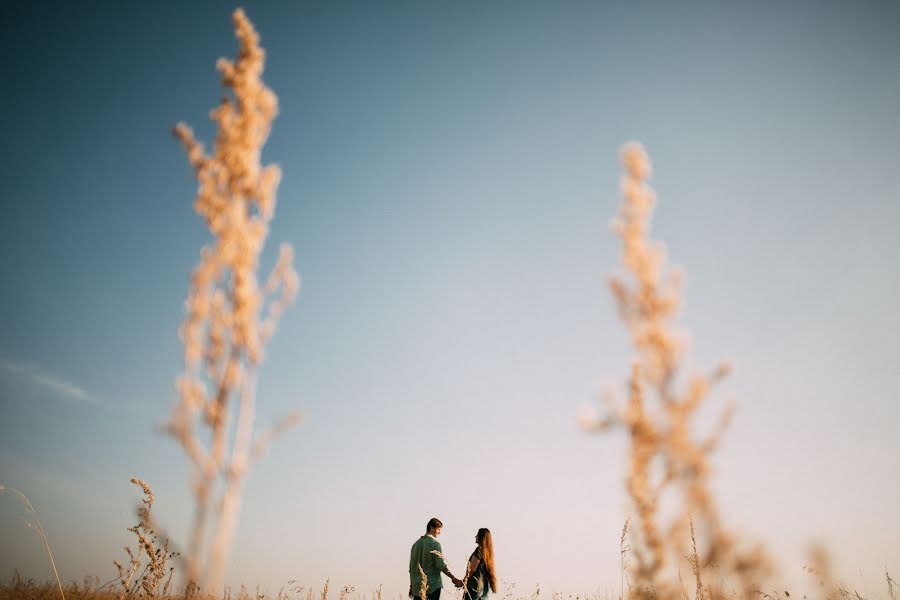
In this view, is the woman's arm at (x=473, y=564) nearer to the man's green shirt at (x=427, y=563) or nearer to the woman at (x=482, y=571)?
the woman at (x=482, y=571)

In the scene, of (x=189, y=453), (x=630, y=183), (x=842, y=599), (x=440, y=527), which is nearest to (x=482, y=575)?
(x=440, y=527)

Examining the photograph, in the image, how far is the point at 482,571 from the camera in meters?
5.75

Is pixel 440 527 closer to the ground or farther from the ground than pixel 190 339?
closer to the ground

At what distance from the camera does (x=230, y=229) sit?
301cm

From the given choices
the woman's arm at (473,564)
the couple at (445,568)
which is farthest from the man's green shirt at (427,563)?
the woman's arm at (473,564)

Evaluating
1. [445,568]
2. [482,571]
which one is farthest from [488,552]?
[445,568]

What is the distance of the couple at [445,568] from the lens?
5.66 meters

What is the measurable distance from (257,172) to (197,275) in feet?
2.89

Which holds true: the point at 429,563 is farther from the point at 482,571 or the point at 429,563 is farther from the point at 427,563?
the point at 482,571

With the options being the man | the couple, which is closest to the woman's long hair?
the couple

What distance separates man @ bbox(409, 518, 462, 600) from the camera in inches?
228

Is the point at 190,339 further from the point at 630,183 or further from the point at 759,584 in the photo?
the point at 630,183

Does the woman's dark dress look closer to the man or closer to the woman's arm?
the woman's arm

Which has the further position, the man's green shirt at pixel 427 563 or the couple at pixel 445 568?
the man's green shirt at pixel 427 563
